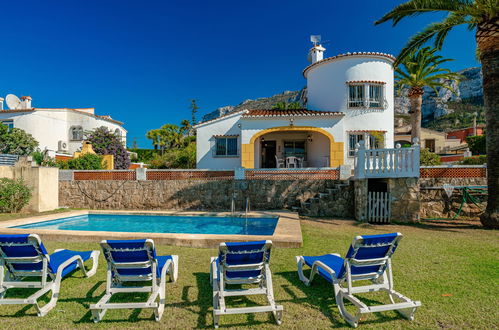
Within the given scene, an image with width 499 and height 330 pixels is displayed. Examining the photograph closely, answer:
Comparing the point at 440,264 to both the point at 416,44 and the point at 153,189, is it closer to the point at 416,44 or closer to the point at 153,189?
the point at 416,44

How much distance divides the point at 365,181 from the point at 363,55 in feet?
35.5

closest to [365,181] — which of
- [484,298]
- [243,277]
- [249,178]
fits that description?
[249,178]

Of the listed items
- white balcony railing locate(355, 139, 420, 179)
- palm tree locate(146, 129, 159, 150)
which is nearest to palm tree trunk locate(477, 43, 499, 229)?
white balcony railing locate(355, 139, 420, 179)

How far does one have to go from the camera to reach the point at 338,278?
408cm

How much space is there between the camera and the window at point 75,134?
33.5 m

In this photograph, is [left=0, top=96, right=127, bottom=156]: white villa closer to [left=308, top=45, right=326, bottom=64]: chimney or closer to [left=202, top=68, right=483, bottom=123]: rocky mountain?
[left=308, top=45, right=326, bottom=64]: chimney

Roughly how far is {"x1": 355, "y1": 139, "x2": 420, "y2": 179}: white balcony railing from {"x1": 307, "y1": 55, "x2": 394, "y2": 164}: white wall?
6851mm

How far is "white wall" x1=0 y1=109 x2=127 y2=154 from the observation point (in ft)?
100

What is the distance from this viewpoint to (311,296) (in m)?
4.37

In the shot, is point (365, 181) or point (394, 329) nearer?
point (394, 329)

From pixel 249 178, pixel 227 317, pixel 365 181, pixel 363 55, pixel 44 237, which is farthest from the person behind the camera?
pixel 363 55

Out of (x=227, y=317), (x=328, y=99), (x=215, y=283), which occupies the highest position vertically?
(x=328, y=99)

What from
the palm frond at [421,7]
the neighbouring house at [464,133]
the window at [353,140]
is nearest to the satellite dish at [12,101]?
the window at [353,140]

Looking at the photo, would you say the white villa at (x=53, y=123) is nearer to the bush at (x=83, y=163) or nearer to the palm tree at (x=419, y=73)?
the bush at (x=83, y=163)
